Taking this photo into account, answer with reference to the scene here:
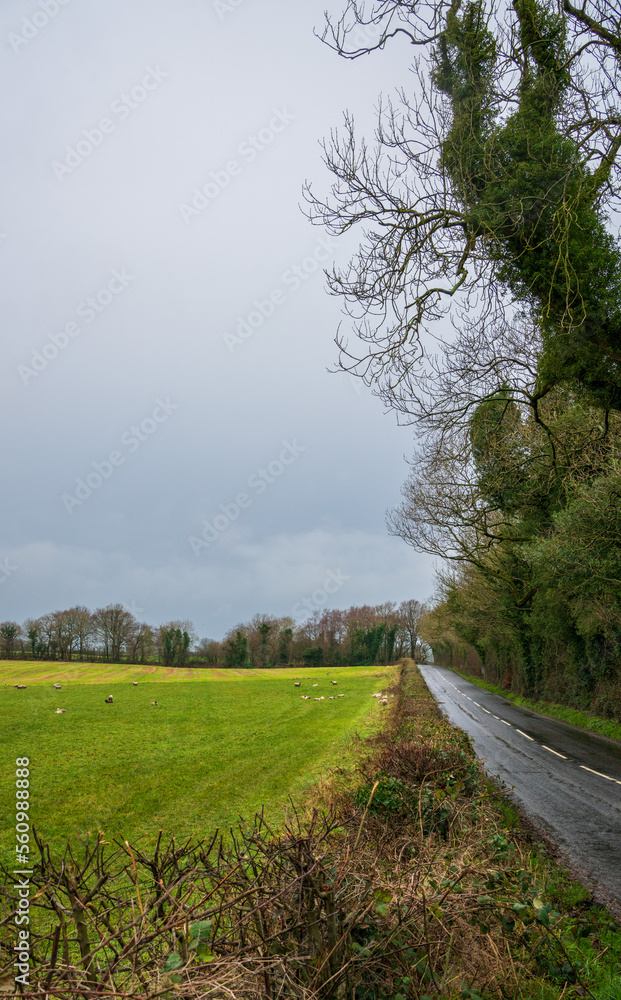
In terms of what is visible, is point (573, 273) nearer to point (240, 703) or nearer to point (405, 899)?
point (405, 899)

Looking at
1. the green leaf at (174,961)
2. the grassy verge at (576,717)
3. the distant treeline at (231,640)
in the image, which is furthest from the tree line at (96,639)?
the green leaf at (174,961)

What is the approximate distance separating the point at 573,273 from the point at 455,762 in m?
6.15

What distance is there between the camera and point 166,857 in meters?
2.39

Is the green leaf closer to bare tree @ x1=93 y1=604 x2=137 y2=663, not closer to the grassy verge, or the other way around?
the grassy verge

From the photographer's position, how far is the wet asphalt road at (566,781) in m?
7.42

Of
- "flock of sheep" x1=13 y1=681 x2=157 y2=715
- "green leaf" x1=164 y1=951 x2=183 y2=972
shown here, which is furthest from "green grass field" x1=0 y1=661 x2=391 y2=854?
"green leaf" x1=164 y1=951 x2=183 y2=972

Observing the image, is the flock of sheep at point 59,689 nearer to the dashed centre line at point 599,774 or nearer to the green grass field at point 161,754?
the green grass field at point 161,754

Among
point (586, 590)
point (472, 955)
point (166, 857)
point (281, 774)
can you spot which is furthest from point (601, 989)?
point (586, 590)

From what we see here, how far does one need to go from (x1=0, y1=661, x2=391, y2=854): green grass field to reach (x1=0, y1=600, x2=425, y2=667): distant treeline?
1017 inches

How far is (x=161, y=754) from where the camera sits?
19188 mm

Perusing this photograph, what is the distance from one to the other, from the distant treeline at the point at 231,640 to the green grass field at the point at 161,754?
84.7 feet

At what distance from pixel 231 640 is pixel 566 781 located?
81879 mm

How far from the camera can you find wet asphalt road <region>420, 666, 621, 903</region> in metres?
7.42

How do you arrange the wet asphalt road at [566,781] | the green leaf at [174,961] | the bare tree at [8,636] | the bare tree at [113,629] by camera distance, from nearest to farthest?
the green leaf at [174,961] < the wet asphalt road at [566,781] < the bare tree at [8,636] < the bare tree at [113,629]
